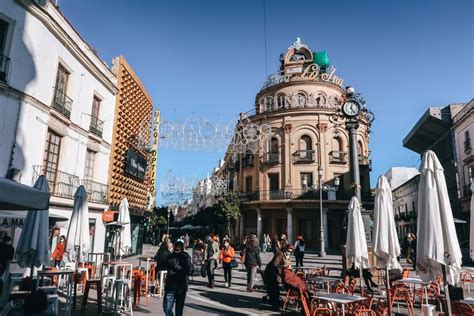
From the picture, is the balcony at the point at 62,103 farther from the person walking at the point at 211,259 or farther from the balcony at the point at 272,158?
the balcony at the point at 272,158

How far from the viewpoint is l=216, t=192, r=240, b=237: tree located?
3275 cm

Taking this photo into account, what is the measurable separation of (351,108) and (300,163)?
18337mm

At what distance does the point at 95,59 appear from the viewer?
17.6 metres

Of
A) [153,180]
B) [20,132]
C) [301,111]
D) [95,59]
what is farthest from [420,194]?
[301,111]

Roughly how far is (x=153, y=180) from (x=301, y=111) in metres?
15.9

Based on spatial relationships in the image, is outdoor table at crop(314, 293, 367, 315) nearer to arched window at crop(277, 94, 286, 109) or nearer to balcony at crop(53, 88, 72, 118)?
balcony at crop(53, 88, 72, 118)

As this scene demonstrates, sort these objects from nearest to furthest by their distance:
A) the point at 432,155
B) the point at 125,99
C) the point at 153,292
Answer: the point at 432,155, the point at 153,292, the point at 125,99

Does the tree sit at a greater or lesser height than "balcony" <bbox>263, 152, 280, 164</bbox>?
lesser

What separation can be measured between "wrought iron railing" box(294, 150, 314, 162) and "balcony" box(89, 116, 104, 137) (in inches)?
770

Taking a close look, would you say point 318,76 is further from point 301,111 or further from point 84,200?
point 84,200

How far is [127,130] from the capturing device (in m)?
21.3

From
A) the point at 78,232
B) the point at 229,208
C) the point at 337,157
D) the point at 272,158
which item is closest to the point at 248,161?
the point at 272,158

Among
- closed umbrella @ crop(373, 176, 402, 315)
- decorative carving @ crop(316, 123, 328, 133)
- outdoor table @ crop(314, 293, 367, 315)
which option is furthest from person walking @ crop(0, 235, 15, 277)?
decorative carving @ crop(316, 123, 328, 133)

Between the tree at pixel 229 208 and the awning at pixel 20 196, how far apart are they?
2836cm
